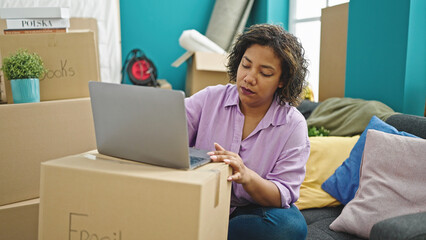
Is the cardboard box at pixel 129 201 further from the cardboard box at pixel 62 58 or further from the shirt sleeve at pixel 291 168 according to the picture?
the cardboard box at pixel 62 58

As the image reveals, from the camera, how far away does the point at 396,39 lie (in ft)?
6.44

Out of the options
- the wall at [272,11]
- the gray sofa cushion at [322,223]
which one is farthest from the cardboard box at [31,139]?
A: the wall at [272,11]

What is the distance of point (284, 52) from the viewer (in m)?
1.25

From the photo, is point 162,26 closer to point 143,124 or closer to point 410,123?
point 410,123

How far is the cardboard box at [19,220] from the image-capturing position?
1517 mm

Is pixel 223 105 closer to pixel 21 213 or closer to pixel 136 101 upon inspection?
pixel 136 101

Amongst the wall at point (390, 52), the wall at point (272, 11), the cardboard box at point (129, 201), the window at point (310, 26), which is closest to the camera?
the cardboard box at point (129, 201)

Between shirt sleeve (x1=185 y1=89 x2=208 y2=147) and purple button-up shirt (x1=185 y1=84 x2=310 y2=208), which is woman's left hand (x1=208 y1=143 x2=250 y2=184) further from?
shirt sleeve (x1=185 y1=89 x2=208 y2=147)

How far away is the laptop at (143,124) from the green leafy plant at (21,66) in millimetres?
724

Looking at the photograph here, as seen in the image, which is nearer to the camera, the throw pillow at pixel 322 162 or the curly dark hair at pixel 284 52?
the curly dark hair at pixel 284 52

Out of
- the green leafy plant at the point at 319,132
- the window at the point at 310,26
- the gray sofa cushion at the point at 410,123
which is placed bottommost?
the green leafy plant at the point at 319,132

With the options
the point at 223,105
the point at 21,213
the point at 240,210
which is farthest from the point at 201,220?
the point at 21,213

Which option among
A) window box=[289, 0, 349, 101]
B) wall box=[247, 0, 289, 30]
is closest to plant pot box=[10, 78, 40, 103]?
window box=[289, 0, 349, 101]

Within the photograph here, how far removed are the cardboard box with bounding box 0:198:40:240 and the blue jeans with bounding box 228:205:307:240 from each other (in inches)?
34.1
